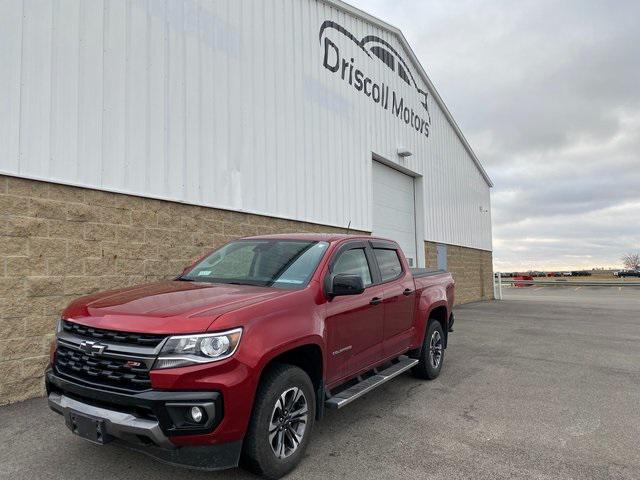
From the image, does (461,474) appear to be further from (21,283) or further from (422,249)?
(422,249)

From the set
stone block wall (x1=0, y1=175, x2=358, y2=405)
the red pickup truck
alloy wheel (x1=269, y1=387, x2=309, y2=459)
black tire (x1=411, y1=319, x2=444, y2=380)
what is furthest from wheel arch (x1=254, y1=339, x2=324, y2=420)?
stone block wall (x1=0, y1=175, x2=358, y2=405)

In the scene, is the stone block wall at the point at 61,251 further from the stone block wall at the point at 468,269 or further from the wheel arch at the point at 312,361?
the stone block wall at the point at 468,269

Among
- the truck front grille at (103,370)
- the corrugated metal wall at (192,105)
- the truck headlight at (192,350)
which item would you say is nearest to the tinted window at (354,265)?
the truck headlight at (192,350)

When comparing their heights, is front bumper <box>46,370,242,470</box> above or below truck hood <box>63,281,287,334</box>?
below

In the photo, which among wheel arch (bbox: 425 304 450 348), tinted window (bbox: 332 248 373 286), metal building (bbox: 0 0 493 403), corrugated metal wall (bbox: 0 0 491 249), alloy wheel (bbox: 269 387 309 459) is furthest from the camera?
wheel arch (bbox: 425 304 450 348)

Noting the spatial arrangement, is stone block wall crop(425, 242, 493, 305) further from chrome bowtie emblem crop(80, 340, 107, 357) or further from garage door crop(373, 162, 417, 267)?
chrome bowtie emblem crop(80, 340, 107, 357)

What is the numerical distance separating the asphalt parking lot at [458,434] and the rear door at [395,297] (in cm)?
71

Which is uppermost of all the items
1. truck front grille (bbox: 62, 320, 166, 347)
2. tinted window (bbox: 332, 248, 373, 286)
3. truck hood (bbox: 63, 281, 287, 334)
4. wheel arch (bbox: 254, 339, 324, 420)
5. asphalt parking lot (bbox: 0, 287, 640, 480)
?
tinted window (bbox: 332, 248, 373, 286)

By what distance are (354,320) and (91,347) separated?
84.8 inches

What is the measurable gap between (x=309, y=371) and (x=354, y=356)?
61 centimetres

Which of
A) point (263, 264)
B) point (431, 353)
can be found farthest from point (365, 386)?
point (431, 353)

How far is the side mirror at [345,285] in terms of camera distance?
371 cm

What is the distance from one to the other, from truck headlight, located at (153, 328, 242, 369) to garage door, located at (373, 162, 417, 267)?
10368 mm

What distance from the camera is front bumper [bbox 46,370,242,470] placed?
107 inches
